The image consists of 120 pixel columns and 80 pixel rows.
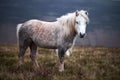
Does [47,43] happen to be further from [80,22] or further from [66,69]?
[80,22]

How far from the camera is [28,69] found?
18.6 ft

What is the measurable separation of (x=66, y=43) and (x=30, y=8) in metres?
4.17

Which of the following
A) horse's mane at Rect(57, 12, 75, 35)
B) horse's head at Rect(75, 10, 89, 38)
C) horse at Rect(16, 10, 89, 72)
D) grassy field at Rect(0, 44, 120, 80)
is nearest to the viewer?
grassy field at Rect(0, 44, 120, 80)

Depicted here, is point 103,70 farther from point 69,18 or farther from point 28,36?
point 28,36

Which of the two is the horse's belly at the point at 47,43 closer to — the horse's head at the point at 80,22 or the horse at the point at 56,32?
the horse at the point at 56,32

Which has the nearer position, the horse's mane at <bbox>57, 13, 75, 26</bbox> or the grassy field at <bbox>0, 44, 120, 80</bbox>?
the grassy field at <bbox>0, 44, 120, 80</bbox>

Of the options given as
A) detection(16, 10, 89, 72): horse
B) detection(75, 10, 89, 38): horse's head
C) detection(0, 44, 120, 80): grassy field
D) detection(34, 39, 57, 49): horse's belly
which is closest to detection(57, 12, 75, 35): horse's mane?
detection(16, 10, 89, 72): horse

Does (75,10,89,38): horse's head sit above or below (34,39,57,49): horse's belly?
above

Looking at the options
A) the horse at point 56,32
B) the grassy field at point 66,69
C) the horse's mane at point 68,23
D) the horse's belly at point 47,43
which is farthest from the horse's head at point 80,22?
the grassy field at point 66,69

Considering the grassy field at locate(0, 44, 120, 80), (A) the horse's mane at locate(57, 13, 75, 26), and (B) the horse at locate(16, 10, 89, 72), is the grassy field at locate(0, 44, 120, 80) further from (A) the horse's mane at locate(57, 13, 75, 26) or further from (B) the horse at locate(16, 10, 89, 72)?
(A) the horse's mane at locate(57, 13, 75, 26)

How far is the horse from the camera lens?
549cm

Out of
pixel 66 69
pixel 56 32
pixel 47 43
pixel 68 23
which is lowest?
pixel 66 69

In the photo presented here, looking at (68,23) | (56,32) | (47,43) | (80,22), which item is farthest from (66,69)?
(80,22)

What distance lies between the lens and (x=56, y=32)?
579 centimetres
